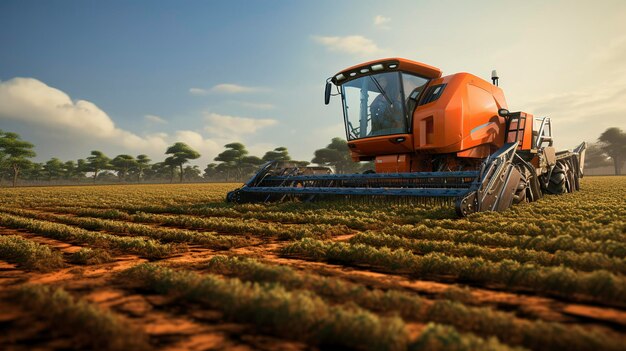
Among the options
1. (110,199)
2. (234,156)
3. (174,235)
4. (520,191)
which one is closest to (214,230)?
(174,235)

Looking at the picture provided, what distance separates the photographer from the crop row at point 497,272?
2.14 m

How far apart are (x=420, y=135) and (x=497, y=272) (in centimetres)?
558

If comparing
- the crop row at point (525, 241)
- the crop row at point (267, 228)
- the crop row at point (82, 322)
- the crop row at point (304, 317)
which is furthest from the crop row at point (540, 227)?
the crop row at point (82, 322)

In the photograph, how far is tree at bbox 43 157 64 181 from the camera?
9512 cm

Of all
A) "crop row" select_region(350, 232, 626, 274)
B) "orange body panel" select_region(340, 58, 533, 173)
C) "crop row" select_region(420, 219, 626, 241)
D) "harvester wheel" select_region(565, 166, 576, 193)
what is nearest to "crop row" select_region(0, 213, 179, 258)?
"crop row" select_region(350, 232, 626, 274)

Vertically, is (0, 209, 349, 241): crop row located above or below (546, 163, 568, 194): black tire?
below

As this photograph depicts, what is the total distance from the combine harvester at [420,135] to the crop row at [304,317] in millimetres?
4828

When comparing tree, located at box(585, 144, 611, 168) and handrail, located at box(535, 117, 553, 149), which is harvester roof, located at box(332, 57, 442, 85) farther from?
tree, located at box(585, 144, 611, 168)

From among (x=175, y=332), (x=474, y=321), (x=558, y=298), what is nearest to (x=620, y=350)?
(x=474, y=321)

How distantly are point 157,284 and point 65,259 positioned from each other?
165 cm

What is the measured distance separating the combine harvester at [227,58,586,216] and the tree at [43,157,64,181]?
108527 mm

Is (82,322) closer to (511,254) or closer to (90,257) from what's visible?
(90,257)

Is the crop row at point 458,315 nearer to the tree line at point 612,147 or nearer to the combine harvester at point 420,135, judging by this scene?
the combine harvester at point 420,135

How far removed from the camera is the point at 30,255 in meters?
3.35
